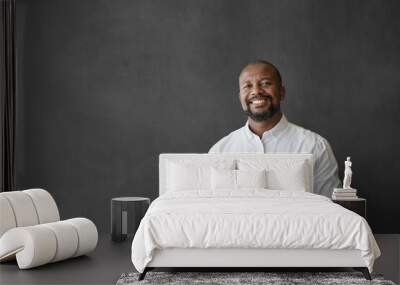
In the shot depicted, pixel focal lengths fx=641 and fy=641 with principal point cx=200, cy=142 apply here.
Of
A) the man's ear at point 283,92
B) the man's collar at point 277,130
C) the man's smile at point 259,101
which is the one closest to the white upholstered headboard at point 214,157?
the man's collar at point 277,130

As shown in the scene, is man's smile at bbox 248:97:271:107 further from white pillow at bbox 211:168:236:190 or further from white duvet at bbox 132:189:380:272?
white duvet at bbox 132:189:380:272

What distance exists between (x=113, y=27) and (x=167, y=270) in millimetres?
3309

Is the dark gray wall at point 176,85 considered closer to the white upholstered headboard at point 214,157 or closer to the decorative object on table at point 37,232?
the white upholstered headboard at point 214,157

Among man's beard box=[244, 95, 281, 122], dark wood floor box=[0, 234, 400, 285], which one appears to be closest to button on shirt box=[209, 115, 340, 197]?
man's beard box=[244, 95, 281, 122]

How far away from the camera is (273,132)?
6.85 m

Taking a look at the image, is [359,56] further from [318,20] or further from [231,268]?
[231,268]

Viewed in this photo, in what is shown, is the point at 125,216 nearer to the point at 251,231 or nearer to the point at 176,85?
the point at 176,85

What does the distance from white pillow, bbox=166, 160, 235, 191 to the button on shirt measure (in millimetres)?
581

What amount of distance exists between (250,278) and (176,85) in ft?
10.4

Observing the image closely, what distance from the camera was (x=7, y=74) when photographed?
22.4 feet

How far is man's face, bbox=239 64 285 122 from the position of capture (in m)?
6.84

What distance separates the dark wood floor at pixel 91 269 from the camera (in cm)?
459

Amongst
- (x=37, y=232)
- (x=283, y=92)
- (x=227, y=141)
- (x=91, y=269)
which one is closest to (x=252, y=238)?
(x=91, y=269)

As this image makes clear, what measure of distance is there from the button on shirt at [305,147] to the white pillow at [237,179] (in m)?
0.72
